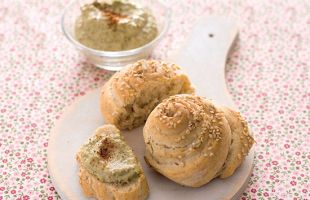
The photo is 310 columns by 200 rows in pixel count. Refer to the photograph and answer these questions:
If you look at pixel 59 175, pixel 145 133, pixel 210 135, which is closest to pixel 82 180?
pixel 59 175

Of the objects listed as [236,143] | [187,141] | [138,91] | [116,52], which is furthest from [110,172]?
[116,52]

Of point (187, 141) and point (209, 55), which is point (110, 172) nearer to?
point (187, 141)

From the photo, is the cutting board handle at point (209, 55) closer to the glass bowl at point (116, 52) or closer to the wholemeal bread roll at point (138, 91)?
the glass bowl at point (116, 52)

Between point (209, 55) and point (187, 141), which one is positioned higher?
point (187, 141)

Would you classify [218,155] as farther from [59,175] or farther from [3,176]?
[3,176]

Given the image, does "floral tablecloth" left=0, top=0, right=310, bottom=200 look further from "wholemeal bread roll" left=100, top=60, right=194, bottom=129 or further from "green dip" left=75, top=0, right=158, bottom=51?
"wholemeal bread roll" left=100, top=60, right=194, bottom=129

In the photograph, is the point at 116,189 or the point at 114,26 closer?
the point at 116,189

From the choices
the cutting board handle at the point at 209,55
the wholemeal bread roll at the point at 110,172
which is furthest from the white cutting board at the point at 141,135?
the wholemeal bread roll at the point at 110,172
